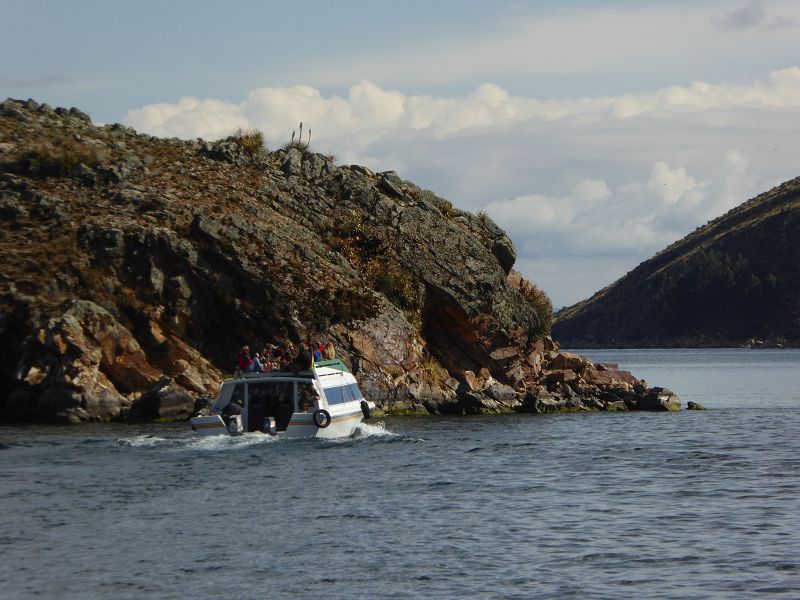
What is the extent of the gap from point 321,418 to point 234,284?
18.9 meters

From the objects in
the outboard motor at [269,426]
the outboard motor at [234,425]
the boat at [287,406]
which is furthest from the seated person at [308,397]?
the outboard motor at [234,425]

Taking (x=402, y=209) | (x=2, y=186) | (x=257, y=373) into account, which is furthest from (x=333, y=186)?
(x=257, y=373)

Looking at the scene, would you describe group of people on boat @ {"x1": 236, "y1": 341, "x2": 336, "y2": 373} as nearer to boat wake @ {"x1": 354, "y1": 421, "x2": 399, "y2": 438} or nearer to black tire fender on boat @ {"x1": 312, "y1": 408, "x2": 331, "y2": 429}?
black tire fender on boat @ {"x1": 312, "y1": 408, "x2": 331, "y2": 429}

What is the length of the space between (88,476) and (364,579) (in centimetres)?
1433

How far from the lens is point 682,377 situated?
114 metres

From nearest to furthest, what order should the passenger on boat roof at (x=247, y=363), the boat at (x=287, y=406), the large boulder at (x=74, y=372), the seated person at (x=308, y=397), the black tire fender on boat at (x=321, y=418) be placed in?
the boat at (x=287, y=406) < the black tire fender on boat at (x=321, y=418) < the seated person at (x=308, y=397) < the passenger on boat roof at (x=247, y=363) < the large boulder at (x=74, y=372)

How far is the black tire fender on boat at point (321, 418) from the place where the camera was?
136 feet

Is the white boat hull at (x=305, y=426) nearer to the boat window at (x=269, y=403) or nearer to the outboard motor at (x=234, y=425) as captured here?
the outboard motor at (x=234, y=425)

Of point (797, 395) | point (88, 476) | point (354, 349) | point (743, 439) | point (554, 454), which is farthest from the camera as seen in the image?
point (797, 395)

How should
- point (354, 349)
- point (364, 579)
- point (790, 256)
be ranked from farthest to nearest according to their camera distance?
point (790, 256) < point (354, 349) < point (364, 579)

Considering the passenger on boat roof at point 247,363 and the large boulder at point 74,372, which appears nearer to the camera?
the passenger on boat roof at point 247,363

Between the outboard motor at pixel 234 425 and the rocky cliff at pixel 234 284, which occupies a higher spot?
the rocky cliff at pixel 234 284

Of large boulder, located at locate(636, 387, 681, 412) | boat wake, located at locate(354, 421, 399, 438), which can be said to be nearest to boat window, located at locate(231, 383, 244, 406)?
boat wake, located at locate(354, 421, 399, 438)

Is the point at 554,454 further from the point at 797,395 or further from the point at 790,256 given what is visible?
the point at 790,256
